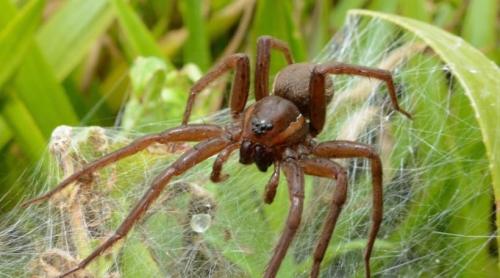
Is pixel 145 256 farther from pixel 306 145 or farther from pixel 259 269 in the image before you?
pixel 306 145

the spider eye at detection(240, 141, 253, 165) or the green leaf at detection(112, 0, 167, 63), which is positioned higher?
the green leaf at detection(112, 0, 167, 63)

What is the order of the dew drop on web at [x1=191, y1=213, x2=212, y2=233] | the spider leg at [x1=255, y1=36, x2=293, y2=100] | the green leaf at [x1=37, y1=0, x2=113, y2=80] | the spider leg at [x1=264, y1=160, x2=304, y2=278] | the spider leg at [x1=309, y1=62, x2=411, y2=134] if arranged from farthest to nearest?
the green leaf at [x1=37, y1=0, x2=113, y2=80] < the spider leg at [x1=255, y1=36, x2=293, y2=100] < the spider leg at [x1=309, y1=62, x2=411, y2=134] < the dew drop on web at [x1=191, y1=213, x2=212, y2=233] < the spider leg at [x1=264, y1=160, x2=304, y2=278]

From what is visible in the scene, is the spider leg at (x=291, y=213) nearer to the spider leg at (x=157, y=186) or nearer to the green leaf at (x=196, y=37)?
the spider leg at (x=157, y=186)

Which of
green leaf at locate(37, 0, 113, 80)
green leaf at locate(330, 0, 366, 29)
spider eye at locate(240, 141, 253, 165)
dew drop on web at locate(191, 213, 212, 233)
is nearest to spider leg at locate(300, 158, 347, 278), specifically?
spider eye at locate(240, 141, 253, 165)

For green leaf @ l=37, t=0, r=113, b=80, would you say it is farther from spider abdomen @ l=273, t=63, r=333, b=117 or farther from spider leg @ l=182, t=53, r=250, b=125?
spider abdomen @ l=273, t=63, r=333, b=117

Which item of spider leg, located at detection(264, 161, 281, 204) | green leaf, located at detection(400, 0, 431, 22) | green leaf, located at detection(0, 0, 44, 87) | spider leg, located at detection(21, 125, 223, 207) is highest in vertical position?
green leaf, located at detection(0, 0, 44, 87)

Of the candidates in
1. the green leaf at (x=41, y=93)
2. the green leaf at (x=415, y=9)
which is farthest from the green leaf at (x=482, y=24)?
the green leaf at (x=41, y=93)

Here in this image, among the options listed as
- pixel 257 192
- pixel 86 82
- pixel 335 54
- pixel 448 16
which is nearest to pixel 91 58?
pixel 86 82
